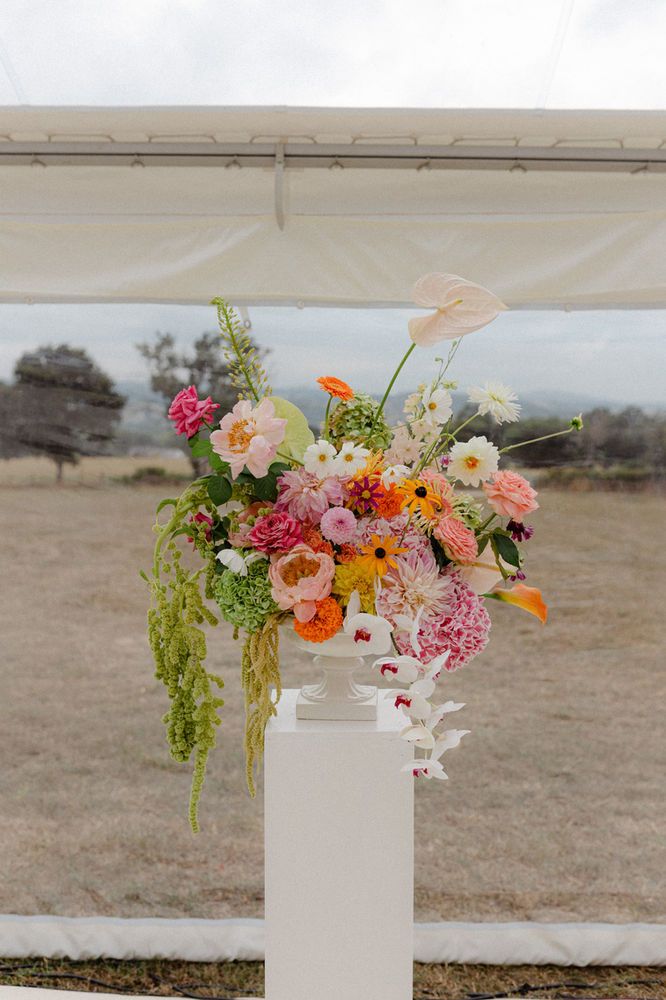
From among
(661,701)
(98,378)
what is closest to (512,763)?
(661,701)

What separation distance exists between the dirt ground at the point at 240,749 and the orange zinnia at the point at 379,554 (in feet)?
5.62

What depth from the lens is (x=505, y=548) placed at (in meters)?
1.24

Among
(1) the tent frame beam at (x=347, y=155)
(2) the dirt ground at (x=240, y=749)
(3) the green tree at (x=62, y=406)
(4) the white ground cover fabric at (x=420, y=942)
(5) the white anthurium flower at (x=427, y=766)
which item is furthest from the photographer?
(3) the green tree at (x=62, y=406)

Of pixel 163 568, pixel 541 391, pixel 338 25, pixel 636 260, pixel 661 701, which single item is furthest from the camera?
pixel 661 701

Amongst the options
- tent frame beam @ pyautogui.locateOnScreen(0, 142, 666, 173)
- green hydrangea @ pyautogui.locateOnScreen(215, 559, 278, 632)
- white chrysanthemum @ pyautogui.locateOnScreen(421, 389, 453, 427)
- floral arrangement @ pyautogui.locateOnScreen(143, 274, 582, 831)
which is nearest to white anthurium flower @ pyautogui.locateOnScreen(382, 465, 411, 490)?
floral arrangement @ pyautogui.locateOnScreen(143, 274, 582, 831)

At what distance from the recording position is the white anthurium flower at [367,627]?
1.15 m

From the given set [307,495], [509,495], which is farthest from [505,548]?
[307,495]

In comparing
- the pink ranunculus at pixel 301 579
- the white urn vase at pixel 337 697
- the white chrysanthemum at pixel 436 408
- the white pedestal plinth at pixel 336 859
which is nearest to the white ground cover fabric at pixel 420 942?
the white pedestal plinth at pixel 336 859

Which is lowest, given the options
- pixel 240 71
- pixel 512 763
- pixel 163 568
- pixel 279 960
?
pixel 512 763

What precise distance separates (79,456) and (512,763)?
74.1 inches

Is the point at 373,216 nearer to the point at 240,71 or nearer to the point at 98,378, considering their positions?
the point at 240,71

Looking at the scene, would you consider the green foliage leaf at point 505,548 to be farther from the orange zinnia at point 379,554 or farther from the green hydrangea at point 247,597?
the green hydrangea at point 247,597

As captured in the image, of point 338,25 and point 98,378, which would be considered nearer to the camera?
point 338,25

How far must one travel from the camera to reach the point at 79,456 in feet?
10.1
